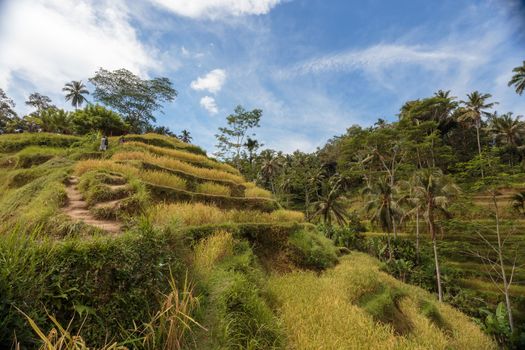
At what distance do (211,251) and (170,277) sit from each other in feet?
5.27

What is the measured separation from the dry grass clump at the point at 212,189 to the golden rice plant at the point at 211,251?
4.07 meters

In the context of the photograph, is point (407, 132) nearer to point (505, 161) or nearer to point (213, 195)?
point (505, 161)

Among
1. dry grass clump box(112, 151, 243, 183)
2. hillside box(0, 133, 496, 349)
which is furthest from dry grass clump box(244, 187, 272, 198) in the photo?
dry grass clump box(112, 151, 243, 183)

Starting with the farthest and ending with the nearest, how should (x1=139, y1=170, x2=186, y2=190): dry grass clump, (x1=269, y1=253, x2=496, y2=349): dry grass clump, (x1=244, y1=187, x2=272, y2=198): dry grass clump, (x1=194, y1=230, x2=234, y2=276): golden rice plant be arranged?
(x1=244, y1=187, x2=272, y2=198): dry grass clump
(x1=139, y1=170, x2=186, y2=190): dry grass clump
(x1=194, y1=230, x2=234, y2=276): golden rice plant
(x1=269, y1=253, x2=496, y2=349): dry grass clump

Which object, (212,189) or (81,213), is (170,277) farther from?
(212,189)

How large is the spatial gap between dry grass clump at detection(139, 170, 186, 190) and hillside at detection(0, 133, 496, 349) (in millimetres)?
43

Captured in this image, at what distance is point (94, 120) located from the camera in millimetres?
21750

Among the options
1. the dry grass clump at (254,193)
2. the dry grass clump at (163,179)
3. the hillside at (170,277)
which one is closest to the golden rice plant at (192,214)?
the hillside at (170,277)

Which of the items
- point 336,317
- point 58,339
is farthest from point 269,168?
point 58,339

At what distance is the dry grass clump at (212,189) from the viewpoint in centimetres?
1032

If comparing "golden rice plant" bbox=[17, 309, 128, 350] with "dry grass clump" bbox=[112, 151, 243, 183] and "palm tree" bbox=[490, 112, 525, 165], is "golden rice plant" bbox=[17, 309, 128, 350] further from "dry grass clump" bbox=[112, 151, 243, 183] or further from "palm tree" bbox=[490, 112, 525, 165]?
"palm tree" bbox=[490, 112, 525, 165]

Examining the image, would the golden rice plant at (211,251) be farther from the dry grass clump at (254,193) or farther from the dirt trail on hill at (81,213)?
the dry grass clump at (254,193)

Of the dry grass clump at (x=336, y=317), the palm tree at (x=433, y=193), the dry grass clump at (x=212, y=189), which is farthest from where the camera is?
the palm tree at (x=433, y=193)

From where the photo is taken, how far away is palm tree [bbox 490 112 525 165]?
42.6 meters
